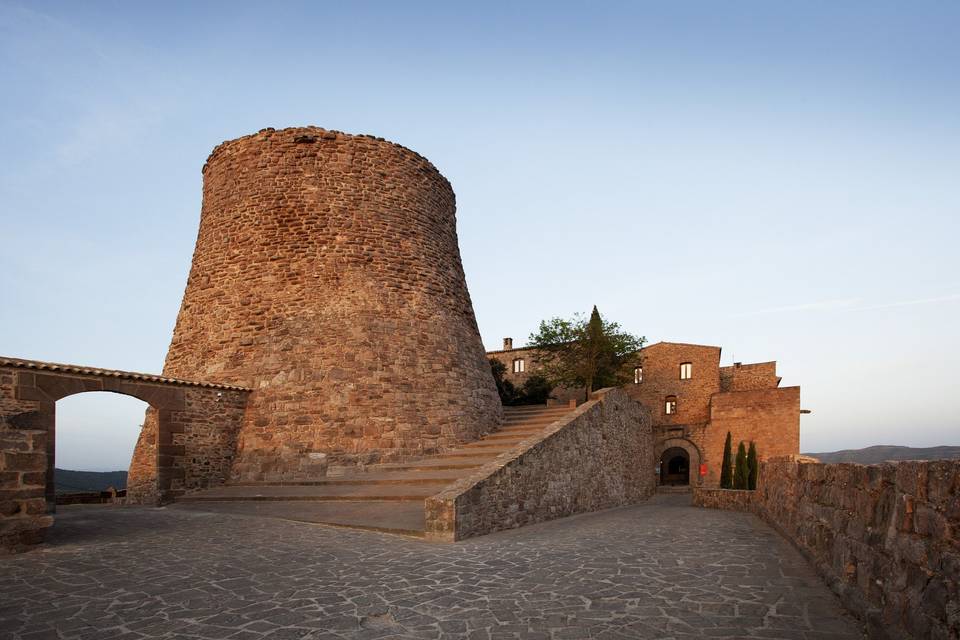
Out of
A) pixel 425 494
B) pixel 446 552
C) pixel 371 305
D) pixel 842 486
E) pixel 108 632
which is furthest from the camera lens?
pixel 371 305

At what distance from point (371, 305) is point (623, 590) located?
12.1 meters

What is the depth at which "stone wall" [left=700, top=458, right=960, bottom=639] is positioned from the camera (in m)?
3.33

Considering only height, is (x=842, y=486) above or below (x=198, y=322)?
below

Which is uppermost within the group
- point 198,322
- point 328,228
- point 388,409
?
point 328,228

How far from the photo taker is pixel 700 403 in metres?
35.2

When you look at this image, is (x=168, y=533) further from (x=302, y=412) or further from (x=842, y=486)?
(x=842, y=486)

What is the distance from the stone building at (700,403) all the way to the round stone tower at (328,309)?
15.4 metres

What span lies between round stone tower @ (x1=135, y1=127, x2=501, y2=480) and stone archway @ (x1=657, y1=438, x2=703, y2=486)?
720 inches

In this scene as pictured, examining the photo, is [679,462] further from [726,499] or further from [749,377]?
[726,499]

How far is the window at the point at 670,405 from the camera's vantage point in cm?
3600

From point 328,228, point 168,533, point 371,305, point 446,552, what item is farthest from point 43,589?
point 328,228

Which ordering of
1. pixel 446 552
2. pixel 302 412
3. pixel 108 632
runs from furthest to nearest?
pixel 302 412, pixel 446 552, pixel 108 632

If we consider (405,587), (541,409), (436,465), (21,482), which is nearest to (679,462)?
(541,409)

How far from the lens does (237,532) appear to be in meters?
9.93
